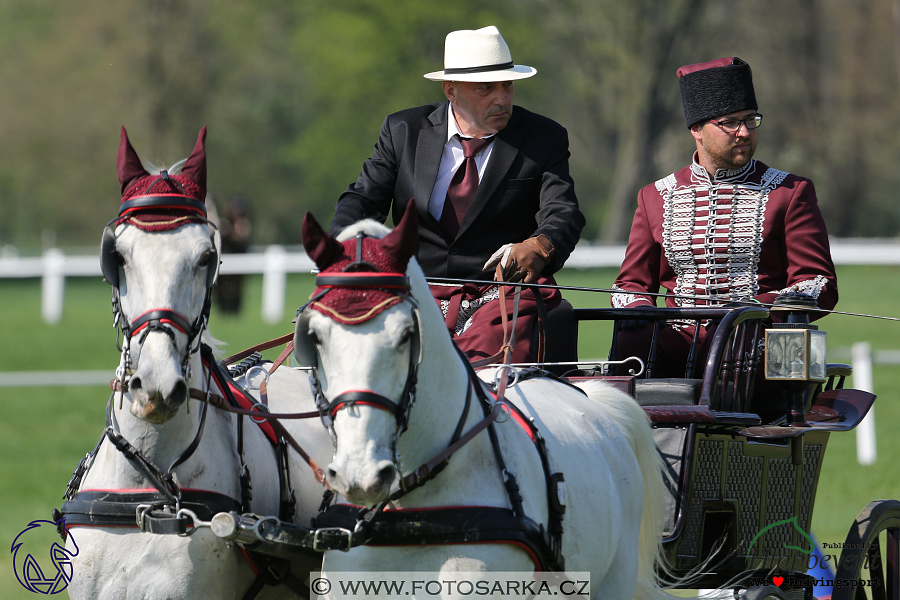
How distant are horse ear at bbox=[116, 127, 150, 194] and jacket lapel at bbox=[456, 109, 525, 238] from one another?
4.45 ft

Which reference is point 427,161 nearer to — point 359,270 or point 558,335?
point 558,335

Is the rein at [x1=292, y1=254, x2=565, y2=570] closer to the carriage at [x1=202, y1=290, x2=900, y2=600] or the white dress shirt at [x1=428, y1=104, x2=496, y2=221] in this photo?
the carriage at [x1=202, y1=290, x2=900, y2=600]

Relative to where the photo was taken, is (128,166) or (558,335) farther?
(558,335)

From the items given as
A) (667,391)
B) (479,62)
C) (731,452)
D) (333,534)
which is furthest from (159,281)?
(731,452)

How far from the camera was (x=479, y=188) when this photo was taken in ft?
14.1

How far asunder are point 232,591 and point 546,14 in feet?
130

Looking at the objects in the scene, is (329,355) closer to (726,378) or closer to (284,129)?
(726,378)

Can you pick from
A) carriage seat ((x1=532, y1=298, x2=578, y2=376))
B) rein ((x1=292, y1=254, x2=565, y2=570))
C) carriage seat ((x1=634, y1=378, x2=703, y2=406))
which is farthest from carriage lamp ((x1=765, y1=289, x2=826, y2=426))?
rein ((x1=292, y1=254, x2=565, y2=570))

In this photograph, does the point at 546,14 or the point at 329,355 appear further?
the point at 546,14

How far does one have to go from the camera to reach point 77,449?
10.7 m

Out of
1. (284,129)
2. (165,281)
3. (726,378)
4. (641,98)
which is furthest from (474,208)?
(284,129)

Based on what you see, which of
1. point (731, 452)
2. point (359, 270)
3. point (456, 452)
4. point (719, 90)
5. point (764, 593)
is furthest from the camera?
point (719, 90)

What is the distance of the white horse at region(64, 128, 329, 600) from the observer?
2984 millimetres

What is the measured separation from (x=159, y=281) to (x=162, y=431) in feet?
1.58
